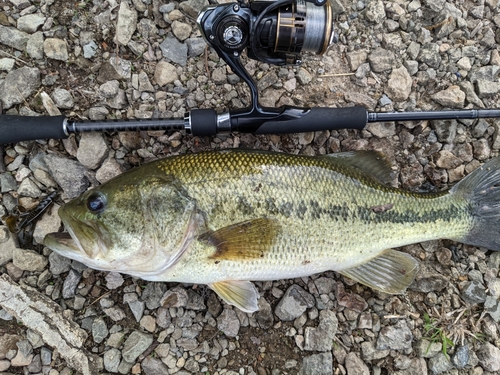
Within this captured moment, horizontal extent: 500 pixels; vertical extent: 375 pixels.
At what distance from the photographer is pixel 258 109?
111 inches

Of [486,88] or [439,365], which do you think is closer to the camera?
[439,365]

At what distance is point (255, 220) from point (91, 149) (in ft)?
4.80

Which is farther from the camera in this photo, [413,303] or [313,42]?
[413,303]

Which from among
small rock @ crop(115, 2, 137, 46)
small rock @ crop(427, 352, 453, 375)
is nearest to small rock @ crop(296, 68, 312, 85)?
small rock @ crop(115, 2, 137, 46)

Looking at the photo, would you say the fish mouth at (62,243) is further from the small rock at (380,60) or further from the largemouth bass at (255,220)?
the small rock at (380,60)

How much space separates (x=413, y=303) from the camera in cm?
318

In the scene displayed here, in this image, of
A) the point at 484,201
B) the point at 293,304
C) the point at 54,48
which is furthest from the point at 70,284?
the point at 484,201

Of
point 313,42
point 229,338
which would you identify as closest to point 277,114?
point 313,42

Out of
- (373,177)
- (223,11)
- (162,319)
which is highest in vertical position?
(223,11)

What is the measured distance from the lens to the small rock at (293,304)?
10.0ft

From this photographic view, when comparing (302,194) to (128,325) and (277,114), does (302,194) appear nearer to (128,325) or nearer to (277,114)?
(277,114)

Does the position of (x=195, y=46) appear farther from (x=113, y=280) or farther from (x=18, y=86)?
(x=113, y=280)

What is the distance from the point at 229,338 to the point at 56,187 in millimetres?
1848

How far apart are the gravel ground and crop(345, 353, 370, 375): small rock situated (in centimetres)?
1
